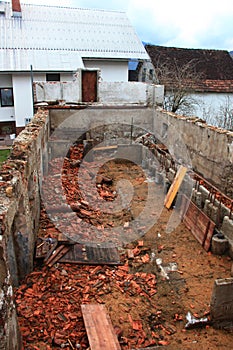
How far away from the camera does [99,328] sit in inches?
181

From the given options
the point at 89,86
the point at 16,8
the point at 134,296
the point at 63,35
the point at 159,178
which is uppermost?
the point at 16,8

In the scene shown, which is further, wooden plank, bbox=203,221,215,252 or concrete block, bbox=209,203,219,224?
concrete block, bbox=209,203,219,224

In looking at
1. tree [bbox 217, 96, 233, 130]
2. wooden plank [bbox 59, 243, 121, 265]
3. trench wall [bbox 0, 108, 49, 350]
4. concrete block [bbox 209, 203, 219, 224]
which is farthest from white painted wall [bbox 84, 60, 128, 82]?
wooden plank [bbox 59, 243, 121, 265]

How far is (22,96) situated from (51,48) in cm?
435

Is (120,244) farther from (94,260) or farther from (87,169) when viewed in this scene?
(87,169)

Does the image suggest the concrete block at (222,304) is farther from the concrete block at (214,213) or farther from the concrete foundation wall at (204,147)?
the concrete foundation wall at (204,147)

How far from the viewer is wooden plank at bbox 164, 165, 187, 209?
9.09 meters

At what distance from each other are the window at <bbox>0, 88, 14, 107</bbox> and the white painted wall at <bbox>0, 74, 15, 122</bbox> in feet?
0.86

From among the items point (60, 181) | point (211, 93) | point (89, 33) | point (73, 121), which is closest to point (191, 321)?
point (60, 181)

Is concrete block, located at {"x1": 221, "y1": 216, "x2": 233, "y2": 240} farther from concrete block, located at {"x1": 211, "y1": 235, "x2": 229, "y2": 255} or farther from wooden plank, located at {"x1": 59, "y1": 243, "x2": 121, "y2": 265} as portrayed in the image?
wooden plank, located at {"x1": 59, "y1": 243, "x2": 121, "y2": 265}

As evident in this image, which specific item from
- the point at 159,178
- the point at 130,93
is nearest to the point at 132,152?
the point at 159,178

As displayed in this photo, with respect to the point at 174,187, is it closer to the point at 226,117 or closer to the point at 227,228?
the point at 227,228

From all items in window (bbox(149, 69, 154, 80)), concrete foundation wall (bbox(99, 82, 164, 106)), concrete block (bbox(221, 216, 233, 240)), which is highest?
window (bbox(149, 69, 154, 80))

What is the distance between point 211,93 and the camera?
835 inches
